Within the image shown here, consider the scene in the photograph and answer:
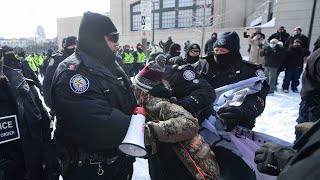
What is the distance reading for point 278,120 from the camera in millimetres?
6090

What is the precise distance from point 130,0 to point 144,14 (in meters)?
26.2

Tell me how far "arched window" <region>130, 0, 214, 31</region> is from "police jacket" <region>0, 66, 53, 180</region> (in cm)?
2450

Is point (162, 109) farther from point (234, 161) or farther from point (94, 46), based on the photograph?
point (234, 161)

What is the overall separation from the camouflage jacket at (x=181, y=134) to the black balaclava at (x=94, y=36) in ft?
1.62

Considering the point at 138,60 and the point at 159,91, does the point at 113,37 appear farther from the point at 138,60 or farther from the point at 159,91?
the point at 138,60

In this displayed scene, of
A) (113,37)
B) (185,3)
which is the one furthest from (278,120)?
(185,3)

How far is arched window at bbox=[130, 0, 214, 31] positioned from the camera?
27.2 m

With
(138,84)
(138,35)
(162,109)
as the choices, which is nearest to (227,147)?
(162,109)

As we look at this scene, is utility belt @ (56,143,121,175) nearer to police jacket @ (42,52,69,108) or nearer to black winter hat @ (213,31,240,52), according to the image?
black winter hat @ (213,31,240,52)

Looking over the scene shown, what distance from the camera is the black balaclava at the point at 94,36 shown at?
6.43ft

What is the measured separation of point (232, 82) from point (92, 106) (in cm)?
170

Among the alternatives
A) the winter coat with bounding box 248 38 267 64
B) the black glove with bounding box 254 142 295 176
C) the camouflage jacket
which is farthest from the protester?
the winter coat with bounding box 248 38 267 64

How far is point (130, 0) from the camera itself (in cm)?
3325

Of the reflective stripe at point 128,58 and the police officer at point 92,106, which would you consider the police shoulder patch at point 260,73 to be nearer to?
the police officer at point 92,106
